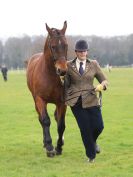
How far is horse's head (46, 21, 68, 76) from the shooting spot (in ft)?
27.9

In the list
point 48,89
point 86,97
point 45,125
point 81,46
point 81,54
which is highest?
point 81,46

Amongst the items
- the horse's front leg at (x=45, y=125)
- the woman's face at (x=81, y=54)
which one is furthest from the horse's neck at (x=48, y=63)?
the woman's face at (x=81, y=54)

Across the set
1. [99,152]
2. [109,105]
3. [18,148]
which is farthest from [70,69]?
[109,105]

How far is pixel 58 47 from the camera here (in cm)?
878

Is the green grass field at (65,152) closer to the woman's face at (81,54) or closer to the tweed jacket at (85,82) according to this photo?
the tweed jacket at (85,82)

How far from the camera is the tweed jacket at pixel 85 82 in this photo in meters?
8.59

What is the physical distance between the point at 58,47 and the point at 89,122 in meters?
1.44

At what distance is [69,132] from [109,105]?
843cm

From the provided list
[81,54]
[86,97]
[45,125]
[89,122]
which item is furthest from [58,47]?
[45,125]

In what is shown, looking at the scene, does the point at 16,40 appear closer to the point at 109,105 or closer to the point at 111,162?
the point at 109,105

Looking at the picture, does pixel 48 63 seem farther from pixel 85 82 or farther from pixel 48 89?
pixel 85 82

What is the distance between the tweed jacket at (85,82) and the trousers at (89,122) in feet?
0.36

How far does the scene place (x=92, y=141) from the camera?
28.6ft

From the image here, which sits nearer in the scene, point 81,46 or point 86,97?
point 81,46
